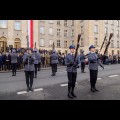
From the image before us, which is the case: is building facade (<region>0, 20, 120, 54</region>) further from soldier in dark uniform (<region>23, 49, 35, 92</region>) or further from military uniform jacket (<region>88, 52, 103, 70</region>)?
military uniform jacket (<region>88, 52, 103, 70</region>)

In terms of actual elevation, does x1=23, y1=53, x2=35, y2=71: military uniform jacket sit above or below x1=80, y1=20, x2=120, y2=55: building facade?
below

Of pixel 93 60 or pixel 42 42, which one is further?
pixel 42 42

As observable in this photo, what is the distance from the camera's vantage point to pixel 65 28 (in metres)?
49.2

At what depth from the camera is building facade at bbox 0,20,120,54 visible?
1467 inches

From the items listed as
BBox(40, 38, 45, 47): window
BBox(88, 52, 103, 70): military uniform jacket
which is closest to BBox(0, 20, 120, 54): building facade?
BBox(40, 38, 45, 47): window

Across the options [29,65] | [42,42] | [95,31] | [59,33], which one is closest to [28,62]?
[29,65]

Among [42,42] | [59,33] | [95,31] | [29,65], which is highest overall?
[95,31]

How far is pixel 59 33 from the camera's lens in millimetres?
47812

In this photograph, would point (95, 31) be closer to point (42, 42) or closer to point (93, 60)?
point (42, 42)

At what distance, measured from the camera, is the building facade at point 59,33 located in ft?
122

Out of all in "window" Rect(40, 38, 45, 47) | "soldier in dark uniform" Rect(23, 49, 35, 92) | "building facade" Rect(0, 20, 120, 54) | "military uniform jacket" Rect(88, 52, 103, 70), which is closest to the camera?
"military uniform jacket" Rect(88, 52, 103, 70)

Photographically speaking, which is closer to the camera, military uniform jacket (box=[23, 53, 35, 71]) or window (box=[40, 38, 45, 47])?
military uniform jacket (box=[23, 53, 35, 71])
